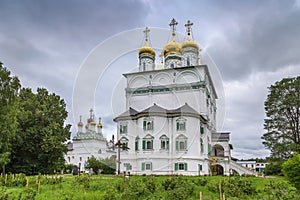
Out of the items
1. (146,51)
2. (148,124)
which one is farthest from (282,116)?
(146,51)

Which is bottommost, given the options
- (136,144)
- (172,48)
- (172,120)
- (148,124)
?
(136,144)

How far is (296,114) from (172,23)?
61.6ft

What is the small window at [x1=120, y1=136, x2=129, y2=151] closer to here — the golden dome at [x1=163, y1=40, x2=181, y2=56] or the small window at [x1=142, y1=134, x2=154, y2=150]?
the small window at [x1=142, y1=134, x2=154, y2=150]

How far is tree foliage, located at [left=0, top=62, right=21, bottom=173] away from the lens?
23344 millimetres

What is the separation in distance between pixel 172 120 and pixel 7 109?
14.8 m

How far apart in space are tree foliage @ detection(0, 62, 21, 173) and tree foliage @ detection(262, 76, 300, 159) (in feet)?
75.7

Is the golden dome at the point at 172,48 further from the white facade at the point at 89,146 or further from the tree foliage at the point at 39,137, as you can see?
the white facade at the point at 89,146

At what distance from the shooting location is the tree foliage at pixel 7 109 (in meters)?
23.3

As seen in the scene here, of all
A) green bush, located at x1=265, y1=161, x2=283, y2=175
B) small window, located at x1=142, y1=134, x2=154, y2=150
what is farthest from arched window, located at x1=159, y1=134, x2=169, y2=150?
green bush, located at x1=265, y1=161, x2=283, y2=175

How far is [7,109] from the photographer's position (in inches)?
934

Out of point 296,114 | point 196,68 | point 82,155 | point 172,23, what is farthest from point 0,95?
point 82,155

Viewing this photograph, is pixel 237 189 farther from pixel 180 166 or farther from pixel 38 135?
pixel 38 135

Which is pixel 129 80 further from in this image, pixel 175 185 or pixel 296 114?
pixel 175 185

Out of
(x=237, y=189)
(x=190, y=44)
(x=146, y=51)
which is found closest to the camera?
(x=237, y=189)
